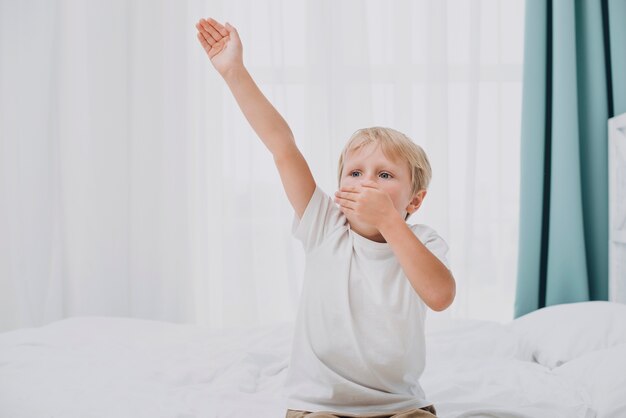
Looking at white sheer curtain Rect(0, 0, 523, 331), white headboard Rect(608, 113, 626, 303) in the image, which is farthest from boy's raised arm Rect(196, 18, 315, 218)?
white headboard Rect(608, 113, 626, 303)

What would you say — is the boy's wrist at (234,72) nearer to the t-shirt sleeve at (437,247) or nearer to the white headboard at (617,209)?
the t-shirt sleeve at (437,247)

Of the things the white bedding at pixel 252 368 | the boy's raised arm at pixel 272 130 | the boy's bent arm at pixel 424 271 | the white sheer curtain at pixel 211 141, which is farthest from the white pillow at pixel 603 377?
the white sheer curtain at pixel 211 141

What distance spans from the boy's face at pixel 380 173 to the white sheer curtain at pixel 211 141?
1.76m

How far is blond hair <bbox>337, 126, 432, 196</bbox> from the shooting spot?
4.09 feet

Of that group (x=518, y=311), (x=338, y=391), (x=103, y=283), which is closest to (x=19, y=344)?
(x=338, y=391)

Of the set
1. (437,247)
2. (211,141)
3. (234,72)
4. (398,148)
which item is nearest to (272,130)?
(234,72)

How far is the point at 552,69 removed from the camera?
2912mm

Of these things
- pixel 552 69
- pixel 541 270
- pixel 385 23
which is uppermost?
pixel 385 23

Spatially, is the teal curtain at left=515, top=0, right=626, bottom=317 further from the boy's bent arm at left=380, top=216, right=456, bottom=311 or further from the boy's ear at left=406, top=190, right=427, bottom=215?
the boy's bent arm at left=380, top=216, right=456, bottom=311

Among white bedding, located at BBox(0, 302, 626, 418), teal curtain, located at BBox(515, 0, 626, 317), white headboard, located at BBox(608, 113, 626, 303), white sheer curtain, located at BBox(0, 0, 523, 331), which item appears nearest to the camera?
white bedding, located at BBox(0, 302, 626, 418)

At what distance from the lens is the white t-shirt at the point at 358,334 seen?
1.12 metres

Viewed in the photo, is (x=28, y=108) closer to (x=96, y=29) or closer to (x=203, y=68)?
(x=96, y=29)

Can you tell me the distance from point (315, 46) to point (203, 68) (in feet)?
2.05

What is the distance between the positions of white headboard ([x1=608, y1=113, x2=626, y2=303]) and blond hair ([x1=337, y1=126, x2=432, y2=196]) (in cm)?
171
